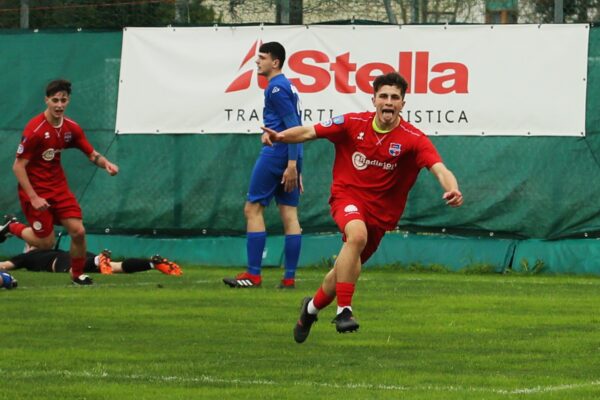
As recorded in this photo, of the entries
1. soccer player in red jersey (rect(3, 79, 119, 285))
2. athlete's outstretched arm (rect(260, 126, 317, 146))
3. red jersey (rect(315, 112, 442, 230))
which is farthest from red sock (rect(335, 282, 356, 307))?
soccer player in red jersey (rect(3, 79, 119, 285))

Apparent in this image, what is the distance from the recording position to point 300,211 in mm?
17797

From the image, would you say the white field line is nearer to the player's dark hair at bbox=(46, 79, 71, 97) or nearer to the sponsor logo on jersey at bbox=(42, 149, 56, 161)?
the player's dark hair at bbox=(46, 79, 71, 97)

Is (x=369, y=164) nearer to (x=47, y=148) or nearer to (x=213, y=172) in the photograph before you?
(x=47, y=148)

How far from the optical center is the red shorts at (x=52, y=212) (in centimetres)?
1487

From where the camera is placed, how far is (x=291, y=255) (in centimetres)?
1459

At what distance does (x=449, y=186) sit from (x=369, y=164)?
1.01m

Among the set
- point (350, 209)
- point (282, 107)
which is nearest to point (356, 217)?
point (350, 209)

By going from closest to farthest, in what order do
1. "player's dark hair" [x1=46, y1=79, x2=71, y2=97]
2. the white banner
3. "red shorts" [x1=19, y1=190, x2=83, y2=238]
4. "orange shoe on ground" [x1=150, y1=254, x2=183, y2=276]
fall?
"player's dark hair" [x1=46, y1=79, x2=71, y2=97]
"red shorts" [x1=19, y1=190, x2=83, y2=238]
"orange shoe on ground" [x1=150, y1=254, x2=183, y2=276]
the white banner

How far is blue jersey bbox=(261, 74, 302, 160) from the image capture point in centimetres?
1420

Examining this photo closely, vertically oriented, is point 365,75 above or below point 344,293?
above

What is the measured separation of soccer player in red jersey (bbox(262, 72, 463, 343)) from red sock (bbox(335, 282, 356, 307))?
15 cm

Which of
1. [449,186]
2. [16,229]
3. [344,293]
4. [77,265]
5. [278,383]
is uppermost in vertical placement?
[449,186]

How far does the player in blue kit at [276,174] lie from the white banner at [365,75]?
329 cm

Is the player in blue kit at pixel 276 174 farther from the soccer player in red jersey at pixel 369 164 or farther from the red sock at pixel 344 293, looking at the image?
the red sock at pixel 344 293
